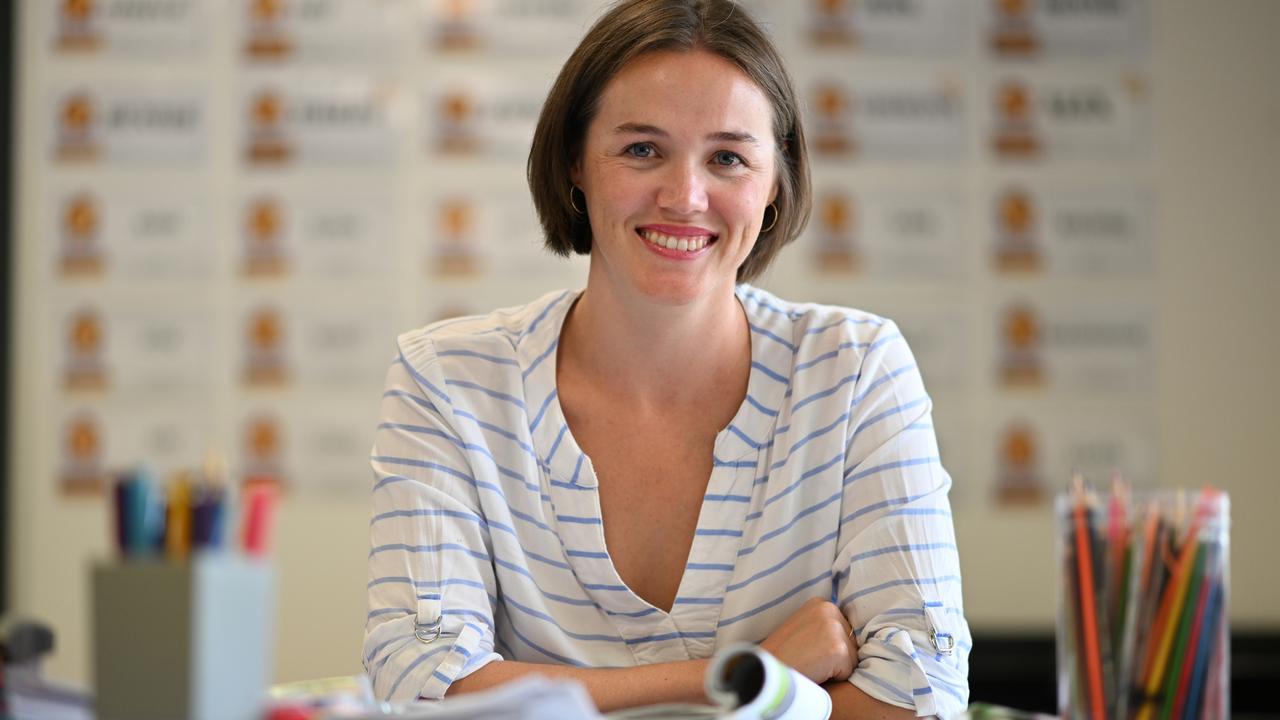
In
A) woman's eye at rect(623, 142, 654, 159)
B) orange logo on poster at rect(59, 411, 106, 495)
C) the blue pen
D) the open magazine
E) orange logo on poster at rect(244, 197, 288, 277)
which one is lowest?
orange logo on poster at rect(59, 411, 106, 495)

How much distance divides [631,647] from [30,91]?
2.77 meters

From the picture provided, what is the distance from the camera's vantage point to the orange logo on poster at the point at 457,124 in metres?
3.58

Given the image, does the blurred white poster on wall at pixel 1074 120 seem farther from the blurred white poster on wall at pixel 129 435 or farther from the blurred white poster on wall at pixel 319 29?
the blurred white poster on wall at pixel 129 435

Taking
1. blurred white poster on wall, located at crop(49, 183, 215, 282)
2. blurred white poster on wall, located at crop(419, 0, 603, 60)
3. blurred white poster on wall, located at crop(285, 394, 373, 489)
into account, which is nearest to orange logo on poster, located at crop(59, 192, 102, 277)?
blurred white poster on wall, located at crop(49, 183, 215, 282)

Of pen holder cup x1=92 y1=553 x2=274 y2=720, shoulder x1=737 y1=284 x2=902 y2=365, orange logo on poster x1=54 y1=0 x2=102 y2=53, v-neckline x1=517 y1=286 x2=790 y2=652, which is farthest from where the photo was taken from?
orange logo on poster x1=54 y1=0 x2=102 y2=53

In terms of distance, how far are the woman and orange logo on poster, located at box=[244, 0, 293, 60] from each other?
2.01m

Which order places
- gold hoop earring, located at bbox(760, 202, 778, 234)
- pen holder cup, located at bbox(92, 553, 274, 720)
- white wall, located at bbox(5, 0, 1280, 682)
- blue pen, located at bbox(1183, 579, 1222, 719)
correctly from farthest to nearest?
white wall, located at bbox(5, 0, 1280, 682)
gold hoop earring, located at bbox(760, 202, 778, 234)
blue pen, located at bbox(1183, 579, 1222, 719)
pen holder cup, located at bbox(92, 553, 274, 720)

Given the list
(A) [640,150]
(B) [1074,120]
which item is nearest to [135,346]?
(A) [640,150]

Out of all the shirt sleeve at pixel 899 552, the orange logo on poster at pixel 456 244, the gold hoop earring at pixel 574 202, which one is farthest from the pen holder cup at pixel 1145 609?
the orange logo on poster at pixel 456 244

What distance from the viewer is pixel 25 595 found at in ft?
11.7

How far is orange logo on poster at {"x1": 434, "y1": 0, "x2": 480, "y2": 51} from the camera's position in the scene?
11.7 ft

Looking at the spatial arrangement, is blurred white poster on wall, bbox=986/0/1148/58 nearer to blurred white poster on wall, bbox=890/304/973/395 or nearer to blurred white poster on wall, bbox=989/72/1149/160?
blurred white poster on wall, bbox=989/72/1149/160

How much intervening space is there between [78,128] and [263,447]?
1.01m

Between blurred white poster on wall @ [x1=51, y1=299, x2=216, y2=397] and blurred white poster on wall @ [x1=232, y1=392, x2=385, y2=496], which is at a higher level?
blurred white poster on wall @ [x1=51, y1=299, x2=216, y2=397]
